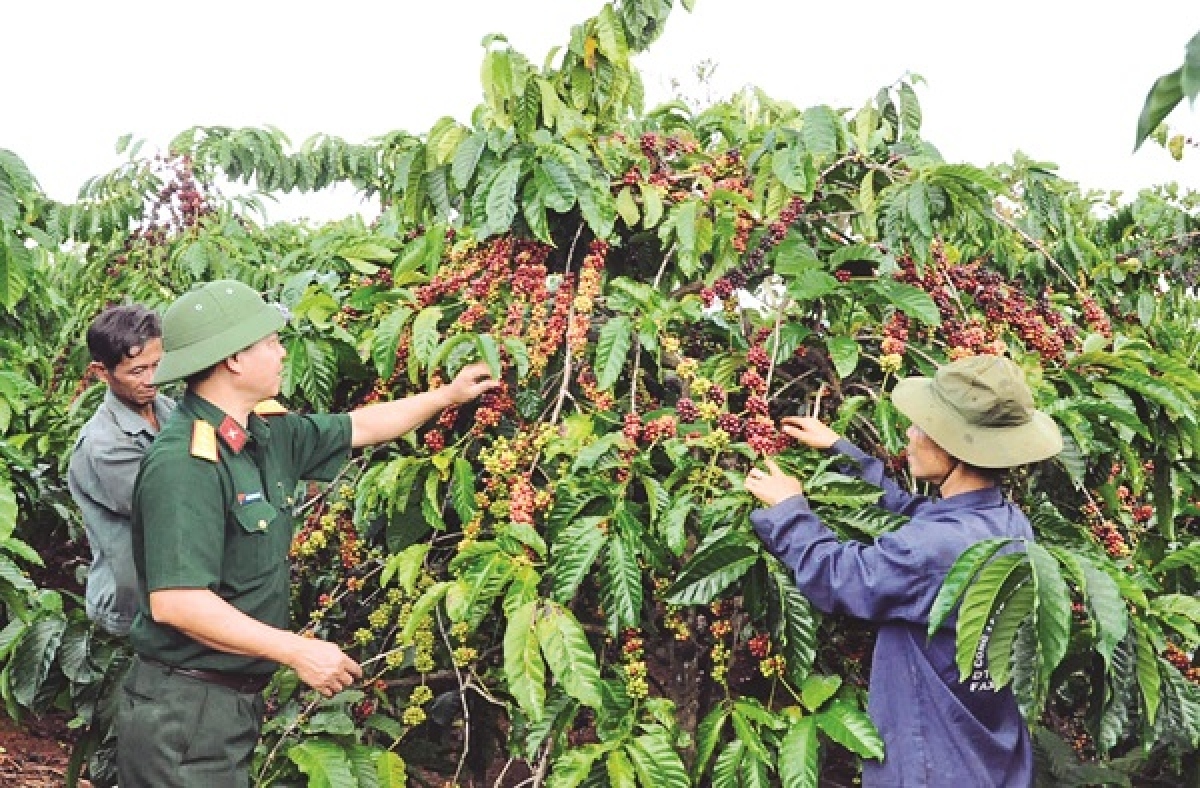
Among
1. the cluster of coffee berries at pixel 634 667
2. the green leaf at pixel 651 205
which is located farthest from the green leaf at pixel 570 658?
the green leaf at pixel 651 205

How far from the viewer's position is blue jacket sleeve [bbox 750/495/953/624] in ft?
6.20

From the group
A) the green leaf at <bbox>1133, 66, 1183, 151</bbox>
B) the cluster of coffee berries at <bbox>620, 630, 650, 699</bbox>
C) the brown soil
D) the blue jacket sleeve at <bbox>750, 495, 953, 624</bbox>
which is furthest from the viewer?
the brown soil

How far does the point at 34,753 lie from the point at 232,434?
314 cm

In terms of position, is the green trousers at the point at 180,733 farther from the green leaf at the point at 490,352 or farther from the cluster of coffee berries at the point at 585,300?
the cluster of coffee berries at the point at 585,300

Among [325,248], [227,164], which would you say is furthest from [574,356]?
[227,164]

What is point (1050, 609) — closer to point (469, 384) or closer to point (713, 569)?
point (713, 569)

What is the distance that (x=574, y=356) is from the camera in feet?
7.97

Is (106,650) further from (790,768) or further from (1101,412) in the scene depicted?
(1101,412)

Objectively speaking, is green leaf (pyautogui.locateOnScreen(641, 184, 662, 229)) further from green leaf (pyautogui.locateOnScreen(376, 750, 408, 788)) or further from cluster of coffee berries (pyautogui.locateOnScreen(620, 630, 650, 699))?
green leaf (pyautogui.locateOnScreen(376, 750, 408, 788))

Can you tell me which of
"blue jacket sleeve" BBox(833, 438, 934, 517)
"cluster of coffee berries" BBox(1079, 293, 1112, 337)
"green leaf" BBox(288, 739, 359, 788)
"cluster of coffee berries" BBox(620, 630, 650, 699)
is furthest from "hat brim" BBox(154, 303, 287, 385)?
"cluster of coffee berries" BBox(1079, 293, 1112, 337)

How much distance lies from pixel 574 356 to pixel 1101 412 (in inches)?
39.0

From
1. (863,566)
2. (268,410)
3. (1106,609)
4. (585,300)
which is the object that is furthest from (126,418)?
(1106,609)

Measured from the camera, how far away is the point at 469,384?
7.72 ft

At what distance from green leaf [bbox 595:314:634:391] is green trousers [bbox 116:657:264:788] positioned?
851mm
